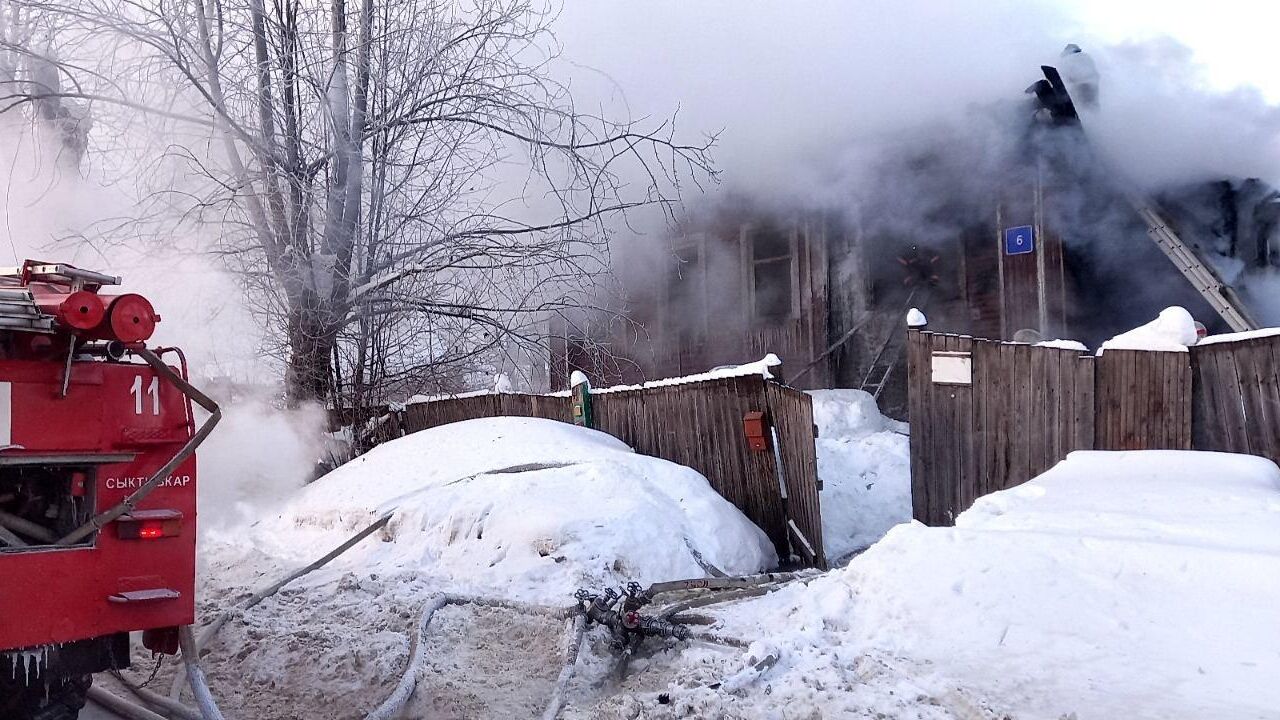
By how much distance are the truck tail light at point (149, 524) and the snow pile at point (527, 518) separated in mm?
2918

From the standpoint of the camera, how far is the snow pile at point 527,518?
6832mm

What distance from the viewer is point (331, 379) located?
10555mm

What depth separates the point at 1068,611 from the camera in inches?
164

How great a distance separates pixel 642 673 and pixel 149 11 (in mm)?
Answer: 7341

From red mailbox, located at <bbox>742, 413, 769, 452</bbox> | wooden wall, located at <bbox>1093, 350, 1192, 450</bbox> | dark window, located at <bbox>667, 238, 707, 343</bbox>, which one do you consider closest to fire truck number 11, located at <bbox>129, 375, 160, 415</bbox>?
red mailbox, located at <bbox>742, 413, 769, 452</bbox>

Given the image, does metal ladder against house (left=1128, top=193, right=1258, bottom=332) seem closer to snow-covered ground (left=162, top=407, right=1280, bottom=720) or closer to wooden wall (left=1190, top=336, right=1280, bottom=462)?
wooden wall (left=1190, top=336, right=1280, bottom=462)

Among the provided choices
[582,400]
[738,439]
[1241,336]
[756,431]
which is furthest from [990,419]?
[582,400]

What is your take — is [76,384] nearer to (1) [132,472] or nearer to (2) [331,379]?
(1) [132,472]

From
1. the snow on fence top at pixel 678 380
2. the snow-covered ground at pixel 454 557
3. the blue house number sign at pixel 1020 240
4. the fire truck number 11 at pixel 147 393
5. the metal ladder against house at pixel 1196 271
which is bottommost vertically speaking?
the snow-covered ground at pixel 454 557

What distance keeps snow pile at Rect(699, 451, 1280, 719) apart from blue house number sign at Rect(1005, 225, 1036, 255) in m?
7.31

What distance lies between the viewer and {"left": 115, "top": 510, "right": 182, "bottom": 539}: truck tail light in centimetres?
366

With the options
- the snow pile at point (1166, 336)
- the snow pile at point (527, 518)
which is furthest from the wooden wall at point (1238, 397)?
the snow pile at point (527, 518)

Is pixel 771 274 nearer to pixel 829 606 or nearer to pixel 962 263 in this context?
pixel 962 263

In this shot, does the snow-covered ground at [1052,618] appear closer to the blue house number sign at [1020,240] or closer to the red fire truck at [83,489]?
the red fire truck at [83,489]
